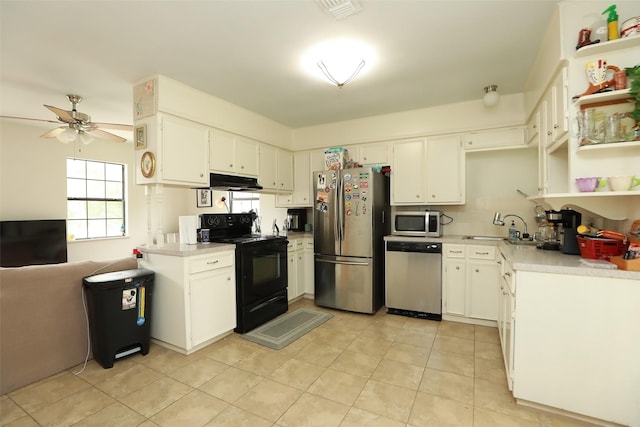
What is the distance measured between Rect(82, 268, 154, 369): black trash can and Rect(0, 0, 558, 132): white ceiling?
1864mm

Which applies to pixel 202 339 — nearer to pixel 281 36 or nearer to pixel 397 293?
pixel 397 293

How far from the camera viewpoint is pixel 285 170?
4.44 metres

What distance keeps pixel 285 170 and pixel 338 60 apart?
7.24ft

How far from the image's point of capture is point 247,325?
3.06 m

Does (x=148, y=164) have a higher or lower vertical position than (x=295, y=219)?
higher

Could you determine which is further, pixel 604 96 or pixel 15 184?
pixel 15 184

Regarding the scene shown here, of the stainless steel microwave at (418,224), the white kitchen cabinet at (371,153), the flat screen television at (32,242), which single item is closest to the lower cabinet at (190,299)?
the stainless steel microwave at (418,224)

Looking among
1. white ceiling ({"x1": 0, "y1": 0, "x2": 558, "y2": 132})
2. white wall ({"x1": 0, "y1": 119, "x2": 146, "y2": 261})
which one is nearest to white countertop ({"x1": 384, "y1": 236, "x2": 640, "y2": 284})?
white ceiling ({"x1": 0, "y1": 0, "x2": 558, "y2": 132})

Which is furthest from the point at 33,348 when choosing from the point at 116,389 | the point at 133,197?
the point at 133,197

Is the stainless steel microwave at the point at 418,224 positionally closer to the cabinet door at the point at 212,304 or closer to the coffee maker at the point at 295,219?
→ the coffee maker at the point at 295,219

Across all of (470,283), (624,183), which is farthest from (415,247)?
(624,183)

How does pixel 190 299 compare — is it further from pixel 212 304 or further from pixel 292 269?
pixel 292 269

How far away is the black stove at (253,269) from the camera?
120 inches

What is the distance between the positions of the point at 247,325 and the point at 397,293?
70.3 inches
